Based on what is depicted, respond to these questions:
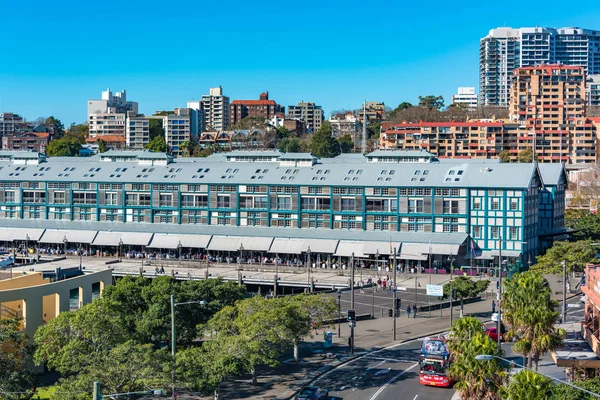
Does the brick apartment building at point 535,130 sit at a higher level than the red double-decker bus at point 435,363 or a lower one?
higher

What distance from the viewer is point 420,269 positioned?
313ft

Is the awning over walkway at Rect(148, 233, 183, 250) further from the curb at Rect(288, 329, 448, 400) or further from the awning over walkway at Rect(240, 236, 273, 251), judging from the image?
the curb at Rect(288, 329, 448, 400)

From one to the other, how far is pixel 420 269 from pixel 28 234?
54429mm

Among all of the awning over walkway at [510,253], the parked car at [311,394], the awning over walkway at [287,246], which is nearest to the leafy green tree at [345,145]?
the awning over walkway at [287,246]

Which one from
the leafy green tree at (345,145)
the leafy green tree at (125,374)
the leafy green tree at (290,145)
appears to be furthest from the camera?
the leafy green tree at (345,145)

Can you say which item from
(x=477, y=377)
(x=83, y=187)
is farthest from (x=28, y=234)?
(x=477, y=377)

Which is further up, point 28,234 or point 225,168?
point 225,168

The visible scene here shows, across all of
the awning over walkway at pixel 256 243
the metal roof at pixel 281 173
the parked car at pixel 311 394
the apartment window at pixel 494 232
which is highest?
the metal roof at pixel 281 173

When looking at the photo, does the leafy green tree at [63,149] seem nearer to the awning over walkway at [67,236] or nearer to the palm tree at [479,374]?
the awning over walkway at [67,236]

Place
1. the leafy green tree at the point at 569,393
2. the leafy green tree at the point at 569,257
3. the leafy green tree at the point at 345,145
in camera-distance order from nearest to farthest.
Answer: the leafy green tree at the point at 569,393 < the leafy green tree at the point at 569,257 < the leafy green tree at the point at 345,145

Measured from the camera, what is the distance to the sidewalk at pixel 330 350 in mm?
48000

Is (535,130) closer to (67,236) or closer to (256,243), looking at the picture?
(256,243)

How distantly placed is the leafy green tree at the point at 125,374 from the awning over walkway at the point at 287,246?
199ft

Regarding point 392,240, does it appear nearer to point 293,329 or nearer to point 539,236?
point 539,236
